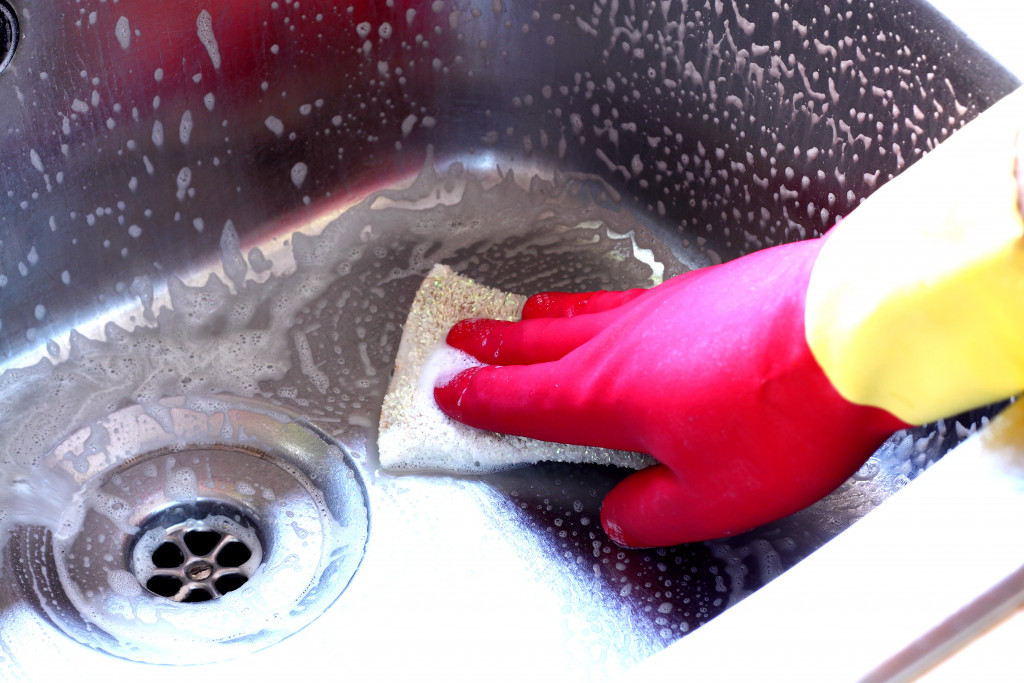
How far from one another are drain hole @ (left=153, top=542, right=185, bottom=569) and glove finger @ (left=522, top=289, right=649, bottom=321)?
32 cm

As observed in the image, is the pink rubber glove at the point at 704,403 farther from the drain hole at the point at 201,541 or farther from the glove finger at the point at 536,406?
the drain hole at the point at 201,541

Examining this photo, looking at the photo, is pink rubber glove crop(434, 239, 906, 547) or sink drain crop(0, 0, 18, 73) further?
sink drain crop(0, 0, 18, 73)

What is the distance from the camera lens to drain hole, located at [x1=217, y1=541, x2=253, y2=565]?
2.17 ft

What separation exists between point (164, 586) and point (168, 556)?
0.02 meters

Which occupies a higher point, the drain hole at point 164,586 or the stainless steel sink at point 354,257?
the stainless steel sink at point 354,257

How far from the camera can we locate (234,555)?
2.18 ft

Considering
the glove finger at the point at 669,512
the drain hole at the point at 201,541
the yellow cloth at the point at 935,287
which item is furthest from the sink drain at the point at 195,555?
the yellow cloth at the point at 935,287

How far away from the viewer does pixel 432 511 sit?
0.68 metres

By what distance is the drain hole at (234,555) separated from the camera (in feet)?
2.17

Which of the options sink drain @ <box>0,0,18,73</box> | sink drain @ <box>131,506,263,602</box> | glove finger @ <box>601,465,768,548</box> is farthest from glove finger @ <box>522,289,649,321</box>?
sink drain @ <box>0,0,18,73</box>

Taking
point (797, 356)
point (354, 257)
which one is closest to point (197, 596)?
point (354, 257)

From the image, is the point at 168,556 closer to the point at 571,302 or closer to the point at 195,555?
the point at 195,555

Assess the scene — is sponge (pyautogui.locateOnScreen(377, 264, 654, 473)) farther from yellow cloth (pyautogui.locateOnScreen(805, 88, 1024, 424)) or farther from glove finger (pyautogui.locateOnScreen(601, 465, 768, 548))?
yellow cloth (pyautogui.locateOnScreen(805, 88, 1024, 424))

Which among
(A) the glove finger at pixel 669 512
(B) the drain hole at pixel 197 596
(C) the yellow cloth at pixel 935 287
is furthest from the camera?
(B) the drain hole at pixel 197 596
